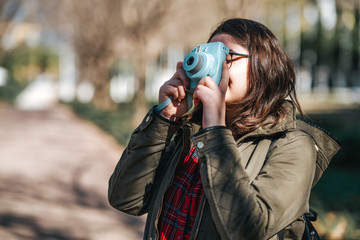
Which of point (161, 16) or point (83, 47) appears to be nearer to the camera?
point (161, 16)

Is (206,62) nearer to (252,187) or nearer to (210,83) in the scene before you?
(210,83)

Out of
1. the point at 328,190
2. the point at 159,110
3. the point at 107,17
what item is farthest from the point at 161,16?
the point at 159,110

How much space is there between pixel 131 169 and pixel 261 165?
20.9 inches

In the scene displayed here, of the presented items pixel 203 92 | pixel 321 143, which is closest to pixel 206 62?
pixel 203 92

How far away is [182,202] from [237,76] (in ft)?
1.64

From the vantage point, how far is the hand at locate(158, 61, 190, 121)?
60.6 inches

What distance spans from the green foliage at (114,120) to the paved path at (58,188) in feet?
0.93

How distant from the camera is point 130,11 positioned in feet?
38.6

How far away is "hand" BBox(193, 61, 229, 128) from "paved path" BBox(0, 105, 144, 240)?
120 inches

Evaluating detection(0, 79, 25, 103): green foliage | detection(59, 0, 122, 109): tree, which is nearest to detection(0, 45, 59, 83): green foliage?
detection(0, 79, 25, 103): green foliage

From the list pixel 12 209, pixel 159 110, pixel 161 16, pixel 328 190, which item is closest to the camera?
pixel 159 110

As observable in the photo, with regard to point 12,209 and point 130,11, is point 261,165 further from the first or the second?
point 130,11

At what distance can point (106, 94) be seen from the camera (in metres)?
16.3

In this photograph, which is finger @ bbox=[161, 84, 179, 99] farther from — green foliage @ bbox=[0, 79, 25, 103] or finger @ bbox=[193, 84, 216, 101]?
green foliage @ bbox=[0, 79, 25, 103]
